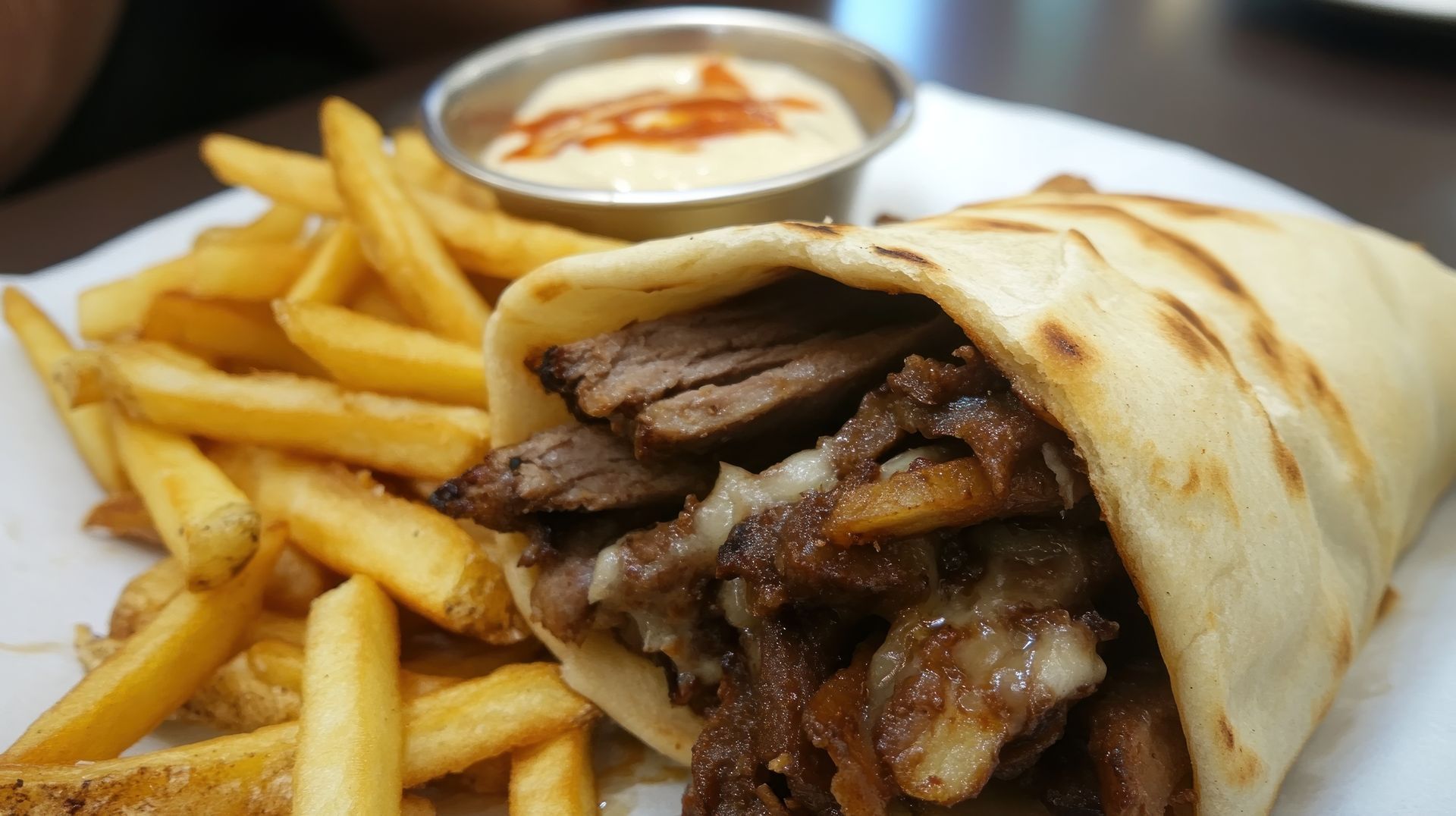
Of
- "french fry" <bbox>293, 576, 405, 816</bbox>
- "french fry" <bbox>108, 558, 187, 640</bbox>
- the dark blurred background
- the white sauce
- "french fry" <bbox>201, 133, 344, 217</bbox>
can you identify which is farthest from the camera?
the dark blurred background

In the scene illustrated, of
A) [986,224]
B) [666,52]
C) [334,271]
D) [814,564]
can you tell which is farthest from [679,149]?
[814,564]

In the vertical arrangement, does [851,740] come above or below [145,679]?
above

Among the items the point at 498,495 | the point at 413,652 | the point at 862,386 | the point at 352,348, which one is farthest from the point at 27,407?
the point at 862,386

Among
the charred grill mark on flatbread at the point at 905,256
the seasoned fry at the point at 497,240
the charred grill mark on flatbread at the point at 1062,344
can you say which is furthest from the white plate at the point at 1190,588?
the seasoned fry at the point at 497,240

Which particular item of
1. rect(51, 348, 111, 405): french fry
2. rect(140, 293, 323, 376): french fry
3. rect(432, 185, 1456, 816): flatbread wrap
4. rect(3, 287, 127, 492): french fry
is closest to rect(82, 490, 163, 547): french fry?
rect(3, 287, 127, 492): french fry

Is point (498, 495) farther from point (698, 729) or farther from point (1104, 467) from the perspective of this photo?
point (1104, 467)

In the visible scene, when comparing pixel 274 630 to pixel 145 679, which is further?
pixel 274 630

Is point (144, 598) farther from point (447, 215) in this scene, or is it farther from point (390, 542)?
point (447, 215)

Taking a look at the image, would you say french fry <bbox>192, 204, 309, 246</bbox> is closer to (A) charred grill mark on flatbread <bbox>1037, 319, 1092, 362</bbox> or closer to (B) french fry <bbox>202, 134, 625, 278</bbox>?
(B) french fry <bbox>202, 134, 625, 278</bbox>
